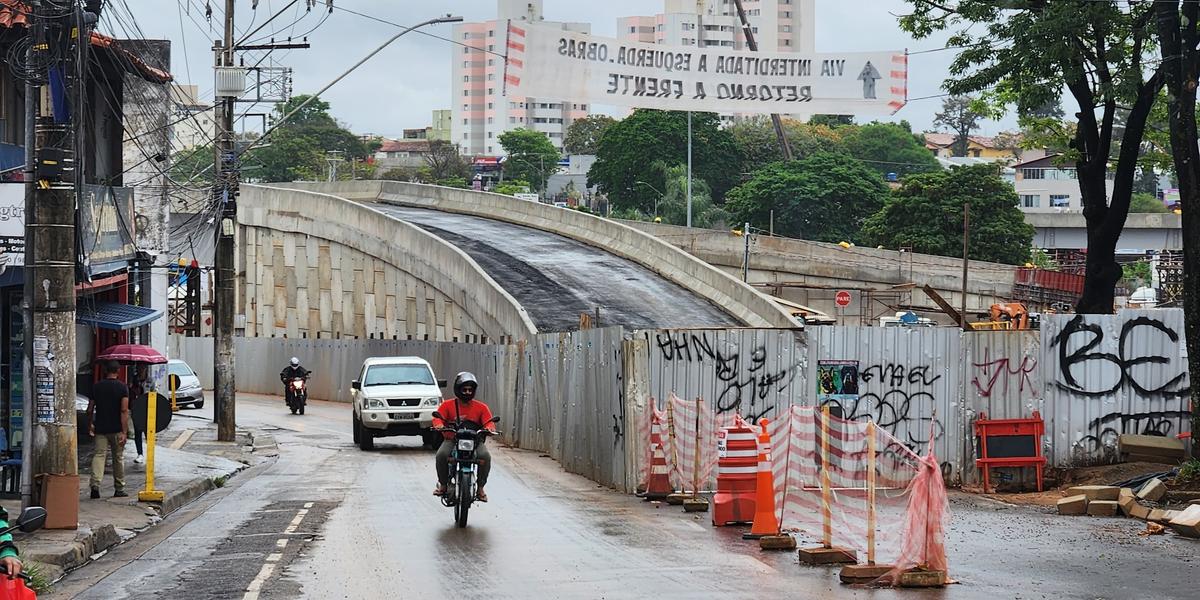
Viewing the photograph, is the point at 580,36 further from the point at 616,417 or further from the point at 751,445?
the point at 751,445

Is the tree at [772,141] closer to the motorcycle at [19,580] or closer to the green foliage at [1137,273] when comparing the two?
the green foliage at [1137,273]

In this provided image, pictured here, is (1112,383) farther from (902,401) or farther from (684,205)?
(684,205)

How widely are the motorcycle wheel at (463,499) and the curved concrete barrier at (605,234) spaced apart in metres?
21.2

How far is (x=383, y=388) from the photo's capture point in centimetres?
2919

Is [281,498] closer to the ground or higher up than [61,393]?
closer to the ground

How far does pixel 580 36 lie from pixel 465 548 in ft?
92.6

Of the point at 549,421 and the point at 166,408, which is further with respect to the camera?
the point at 549,421

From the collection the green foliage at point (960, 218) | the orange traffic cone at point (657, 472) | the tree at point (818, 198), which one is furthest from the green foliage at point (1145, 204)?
the orange traffic cone at point (657, 472)

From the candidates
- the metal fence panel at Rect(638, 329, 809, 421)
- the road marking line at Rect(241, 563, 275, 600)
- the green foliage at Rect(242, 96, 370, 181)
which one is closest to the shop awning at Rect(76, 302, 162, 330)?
the metal fence panel at Rect(638, 329, 809, 421)

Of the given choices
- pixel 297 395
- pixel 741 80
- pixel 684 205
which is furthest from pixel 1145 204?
pixel 297 395

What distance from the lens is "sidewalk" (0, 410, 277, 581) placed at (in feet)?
44.2

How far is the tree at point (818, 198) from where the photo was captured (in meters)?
93.2

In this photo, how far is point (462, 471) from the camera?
15320mm

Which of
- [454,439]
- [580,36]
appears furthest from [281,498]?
[580,36]
